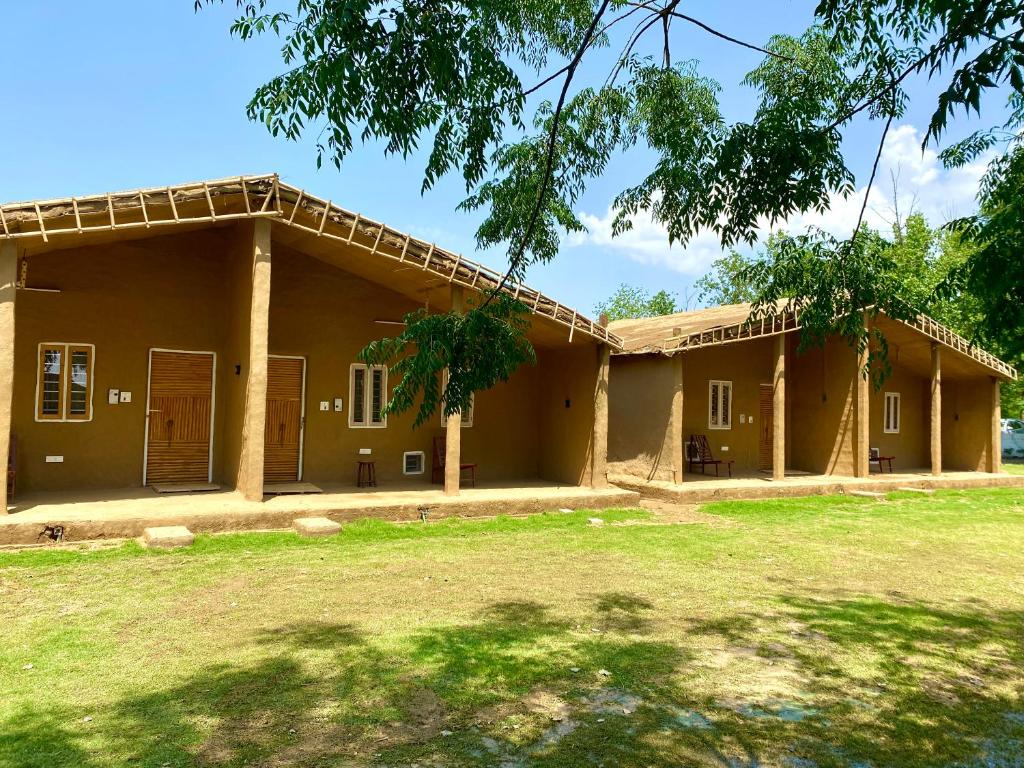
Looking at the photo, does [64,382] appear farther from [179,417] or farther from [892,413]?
[892,413]

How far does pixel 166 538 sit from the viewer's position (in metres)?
9.00

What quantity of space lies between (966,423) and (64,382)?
73.4ft

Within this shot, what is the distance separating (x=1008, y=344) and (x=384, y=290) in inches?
420

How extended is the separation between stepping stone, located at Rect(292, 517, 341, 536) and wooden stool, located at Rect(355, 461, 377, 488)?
10.3 ft

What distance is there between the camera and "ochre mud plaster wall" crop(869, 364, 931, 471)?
2119cm

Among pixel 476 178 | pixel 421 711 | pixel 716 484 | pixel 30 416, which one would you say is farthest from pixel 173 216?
pixel 716 484

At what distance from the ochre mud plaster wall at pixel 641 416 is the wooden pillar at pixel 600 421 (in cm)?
194

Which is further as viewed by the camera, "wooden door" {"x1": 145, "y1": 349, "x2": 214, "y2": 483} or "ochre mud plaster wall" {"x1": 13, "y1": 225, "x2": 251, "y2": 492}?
"wooden door" {"x1": 145, "y1": 349, "x2": 214, "y2": 483}

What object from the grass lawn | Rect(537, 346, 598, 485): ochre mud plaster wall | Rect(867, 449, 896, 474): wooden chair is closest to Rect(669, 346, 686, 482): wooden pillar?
Rect(537, 346, 598, 485): ochre mud plaster wall

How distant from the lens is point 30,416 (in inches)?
450

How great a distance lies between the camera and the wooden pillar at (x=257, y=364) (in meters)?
10.6

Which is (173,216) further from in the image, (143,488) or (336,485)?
(336,485)

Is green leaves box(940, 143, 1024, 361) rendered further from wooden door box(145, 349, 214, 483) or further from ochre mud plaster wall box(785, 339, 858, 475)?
ochre mud plaster wall box(785, 339, 858, 475)

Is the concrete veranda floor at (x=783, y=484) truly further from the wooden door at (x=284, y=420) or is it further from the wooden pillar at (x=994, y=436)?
the wooden door at (x=284, y=420)
